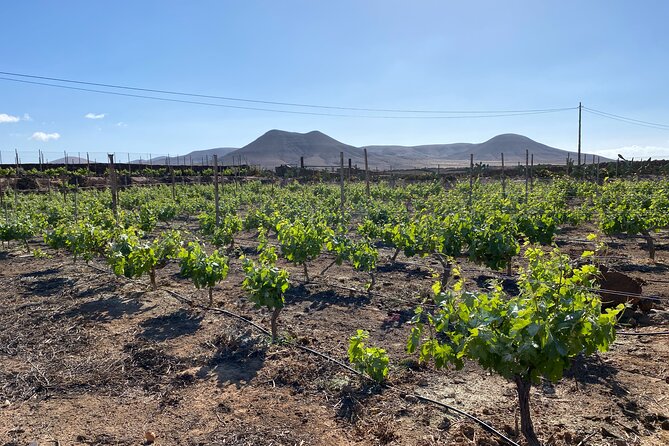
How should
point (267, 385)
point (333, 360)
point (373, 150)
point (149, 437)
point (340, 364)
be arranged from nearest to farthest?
1. point (149, 437)
2. point (267, 385)
3. point (340, 364)
4. point (333, 360)
5. point (373, 150)

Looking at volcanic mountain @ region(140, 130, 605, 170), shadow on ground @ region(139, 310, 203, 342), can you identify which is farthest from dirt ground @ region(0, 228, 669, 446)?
volcanic mountain @ region(140, 130, 605, 170)

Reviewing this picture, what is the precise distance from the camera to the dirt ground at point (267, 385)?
4207mm

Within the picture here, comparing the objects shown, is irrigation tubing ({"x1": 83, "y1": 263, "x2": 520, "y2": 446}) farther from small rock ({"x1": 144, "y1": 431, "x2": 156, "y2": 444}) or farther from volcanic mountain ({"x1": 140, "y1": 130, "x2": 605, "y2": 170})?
volcanic mountain ({"x1": 140, "y1": 130, "x2": 605, "y2": 170})

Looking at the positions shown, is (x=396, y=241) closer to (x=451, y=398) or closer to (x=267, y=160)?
(x=451, y=398)

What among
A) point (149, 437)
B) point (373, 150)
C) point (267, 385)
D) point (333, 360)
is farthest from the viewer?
point (373, 150)

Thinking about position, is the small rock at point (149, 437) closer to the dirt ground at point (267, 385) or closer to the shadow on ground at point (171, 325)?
the dirt ground at point (267, 385)

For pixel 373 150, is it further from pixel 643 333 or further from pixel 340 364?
pixel 340 364

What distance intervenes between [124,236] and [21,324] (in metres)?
2.12

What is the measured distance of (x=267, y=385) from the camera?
5.12 meters

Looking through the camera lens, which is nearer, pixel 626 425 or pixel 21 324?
pixel 626 425

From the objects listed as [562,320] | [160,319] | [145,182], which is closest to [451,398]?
[562,320]

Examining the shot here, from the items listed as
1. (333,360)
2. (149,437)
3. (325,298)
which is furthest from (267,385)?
(325,298)

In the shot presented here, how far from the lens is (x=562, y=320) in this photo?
126 inches

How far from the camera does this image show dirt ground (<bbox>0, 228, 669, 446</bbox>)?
4.21m
